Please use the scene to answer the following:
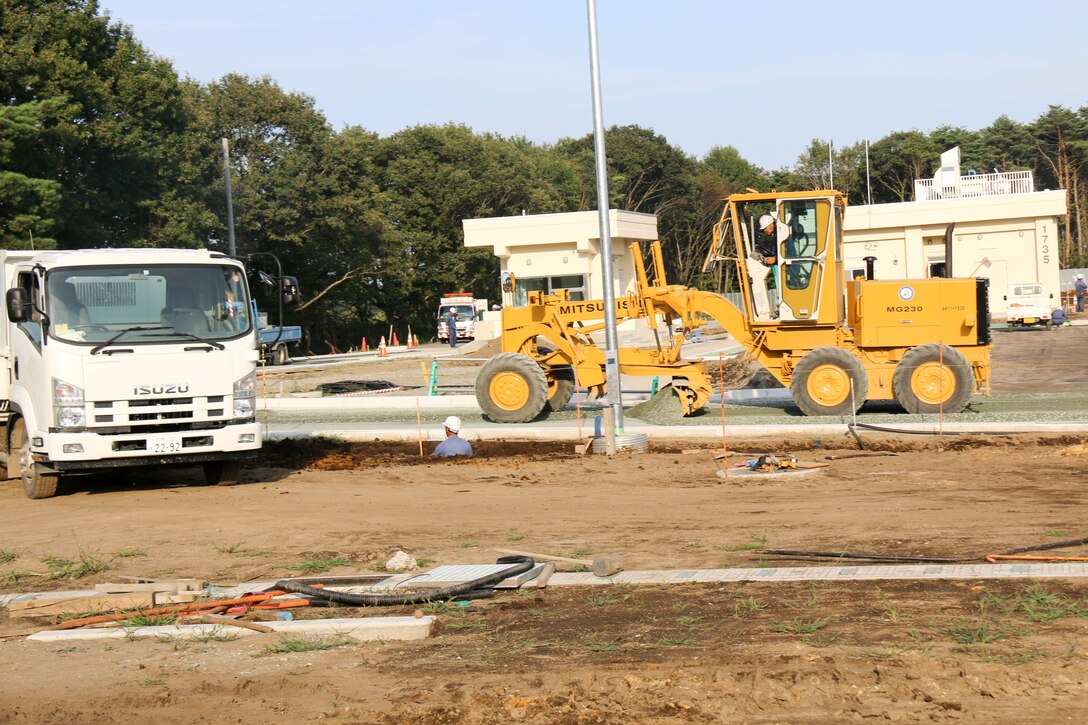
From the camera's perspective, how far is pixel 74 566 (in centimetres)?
1053

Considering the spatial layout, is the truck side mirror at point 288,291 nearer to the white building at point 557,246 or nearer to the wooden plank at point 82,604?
the wooden plank at point 82,604

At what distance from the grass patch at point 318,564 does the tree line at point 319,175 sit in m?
23.1

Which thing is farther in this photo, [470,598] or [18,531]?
[18,531]

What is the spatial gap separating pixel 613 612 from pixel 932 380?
1324 cm

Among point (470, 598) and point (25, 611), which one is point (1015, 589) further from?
point (25, 611)

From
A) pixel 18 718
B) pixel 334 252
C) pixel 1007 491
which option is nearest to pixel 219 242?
pixel 334 252

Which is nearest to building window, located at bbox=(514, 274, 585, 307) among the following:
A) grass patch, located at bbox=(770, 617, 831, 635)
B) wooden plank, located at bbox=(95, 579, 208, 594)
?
wooden plank, located at bbox=(95, 579, 208, 594)

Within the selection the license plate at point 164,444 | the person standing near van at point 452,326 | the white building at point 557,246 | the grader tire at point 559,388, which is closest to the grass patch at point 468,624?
the license plate at point 164,444

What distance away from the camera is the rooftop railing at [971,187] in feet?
186

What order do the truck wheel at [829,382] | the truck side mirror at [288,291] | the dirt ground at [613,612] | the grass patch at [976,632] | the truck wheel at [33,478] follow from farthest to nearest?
the truck wheel at [829,382], the truck side mirror at [288,291], the truck wheel at [33,478], the grass patch at [976,632], the dirt ground at [613,612]

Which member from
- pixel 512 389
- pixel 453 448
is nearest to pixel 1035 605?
pixel 453 448

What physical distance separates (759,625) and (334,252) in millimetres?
56291

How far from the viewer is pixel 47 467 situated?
14805mm

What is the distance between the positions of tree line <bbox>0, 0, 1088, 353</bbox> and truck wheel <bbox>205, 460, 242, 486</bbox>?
17219 millimetres
